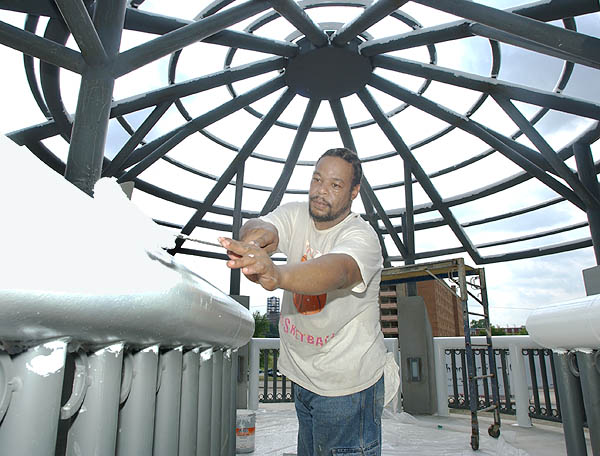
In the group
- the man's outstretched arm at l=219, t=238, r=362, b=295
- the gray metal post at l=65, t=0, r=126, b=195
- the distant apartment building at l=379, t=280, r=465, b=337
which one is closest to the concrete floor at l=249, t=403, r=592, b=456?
the gray metal post at l=65, t=0, r=126, b=195

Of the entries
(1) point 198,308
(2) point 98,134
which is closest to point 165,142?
(2) point 98,134

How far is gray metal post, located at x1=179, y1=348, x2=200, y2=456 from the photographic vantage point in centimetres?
141

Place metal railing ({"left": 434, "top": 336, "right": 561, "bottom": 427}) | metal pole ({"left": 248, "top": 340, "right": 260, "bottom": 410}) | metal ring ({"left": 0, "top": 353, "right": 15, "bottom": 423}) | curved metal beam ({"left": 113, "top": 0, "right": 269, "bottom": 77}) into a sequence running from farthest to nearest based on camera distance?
1. metal pole ({"left": 248, "top": 340, "right": 260, "bottom": 410})
2. metal railing ({"left": 434, "top": 336, "right": 561, "bottom": 427})
3. curved metal beam ({"left": 113, "top": 0, "right": 269, "bottom": 77})
4. metal ring ({"left": 0, "top": 353, "right": 15, "bottom": 423})

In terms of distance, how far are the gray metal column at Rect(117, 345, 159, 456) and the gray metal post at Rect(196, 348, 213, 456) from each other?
18.4 inches

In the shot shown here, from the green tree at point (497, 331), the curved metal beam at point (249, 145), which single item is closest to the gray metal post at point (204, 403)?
the curved metal beam at point (249, 145)

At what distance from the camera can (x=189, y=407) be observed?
4.71ft

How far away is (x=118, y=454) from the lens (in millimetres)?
1061

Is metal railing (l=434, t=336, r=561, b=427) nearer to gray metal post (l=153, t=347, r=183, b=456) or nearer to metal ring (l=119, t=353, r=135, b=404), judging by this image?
gray metal post (l=153, t=347, r=183, b=456)

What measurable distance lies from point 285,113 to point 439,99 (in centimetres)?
373

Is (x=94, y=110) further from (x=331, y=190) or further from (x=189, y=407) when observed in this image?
(x=189, y=407)

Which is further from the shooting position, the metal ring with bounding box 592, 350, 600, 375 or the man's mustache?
the man's mustache

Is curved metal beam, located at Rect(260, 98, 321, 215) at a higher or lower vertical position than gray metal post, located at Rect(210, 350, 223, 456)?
higher

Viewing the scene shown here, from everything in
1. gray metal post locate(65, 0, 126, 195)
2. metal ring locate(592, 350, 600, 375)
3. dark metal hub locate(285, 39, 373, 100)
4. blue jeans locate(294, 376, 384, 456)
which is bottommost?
blue jeans locate(294, 376, 384, 456)

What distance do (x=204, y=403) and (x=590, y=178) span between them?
9.44 metres
